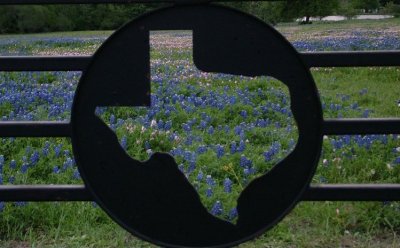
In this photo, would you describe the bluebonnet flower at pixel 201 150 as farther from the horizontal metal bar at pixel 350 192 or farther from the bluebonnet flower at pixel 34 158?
the horizontal metal bar at pixel 350 192

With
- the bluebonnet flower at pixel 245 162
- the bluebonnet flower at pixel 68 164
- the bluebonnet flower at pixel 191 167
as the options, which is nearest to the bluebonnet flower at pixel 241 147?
the bluebonnet flower at pixel 245 162

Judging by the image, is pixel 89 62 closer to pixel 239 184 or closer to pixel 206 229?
pixel 206 229

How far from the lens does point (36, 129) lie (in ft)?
7.15

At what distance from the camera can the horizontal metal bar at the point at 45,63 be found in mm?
2154

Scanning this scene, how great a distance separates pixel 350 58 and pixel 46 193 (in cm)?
117

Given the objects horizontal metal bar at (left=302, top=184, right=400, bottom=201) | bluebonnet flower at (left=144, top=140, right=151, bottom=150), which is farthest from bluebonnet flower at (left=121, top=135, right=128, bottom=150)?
horizontal metal bar at (left=302, top=184, right=400, bottom=201)

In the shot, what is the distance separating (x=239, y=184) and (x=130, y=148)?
94 cm

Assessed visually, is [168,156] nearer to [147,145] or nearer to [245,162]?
[245,162]

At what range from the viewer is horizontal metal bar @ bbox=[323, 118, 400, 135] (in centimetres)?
212

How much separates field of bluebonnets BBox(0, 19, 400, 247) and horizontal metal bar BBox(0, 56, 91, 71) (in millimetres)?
847

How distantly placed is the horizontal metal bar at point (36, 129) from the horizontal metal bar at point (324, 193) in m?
0.19

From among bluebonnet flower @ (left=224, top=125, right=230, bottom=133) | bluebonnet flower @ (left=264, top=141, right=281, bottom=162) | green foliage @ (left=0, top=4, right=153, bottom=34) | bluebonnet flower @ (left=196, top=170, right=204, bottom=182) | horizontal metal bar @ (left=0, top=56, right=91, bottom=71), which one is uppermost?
horizontal metal bar @ (left=0, top=56, right=91, bottom=71)

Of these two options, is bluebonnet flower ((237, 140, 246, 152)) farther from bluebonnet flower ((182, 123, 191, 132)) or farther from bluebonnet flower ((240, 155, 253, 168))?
bluebonnet flower ((182, 123, 191, 132))

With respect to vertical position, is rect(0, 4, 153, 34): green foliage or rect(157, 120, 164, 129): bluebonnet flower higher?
rect(157, 120, 164, 129): bluebonnet flower
